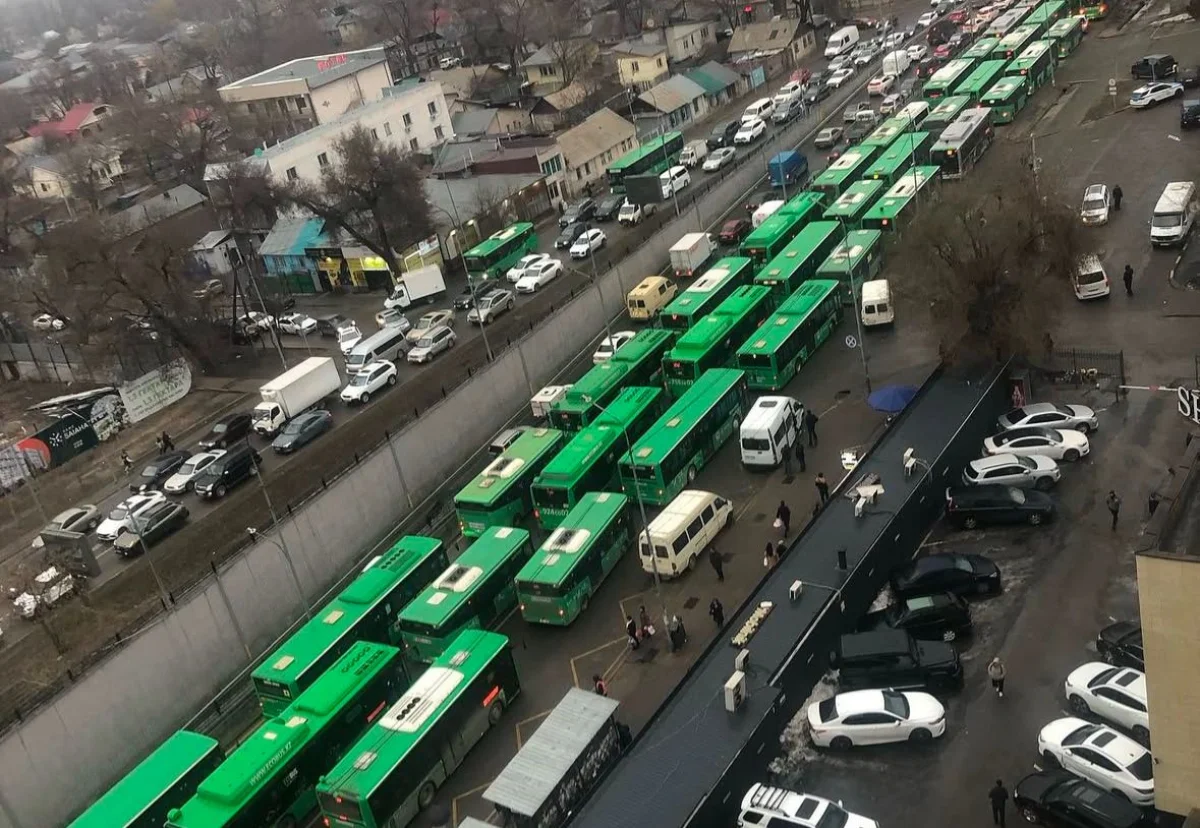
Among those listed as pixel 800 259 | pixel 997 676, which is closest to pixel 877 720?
pixel 997 676

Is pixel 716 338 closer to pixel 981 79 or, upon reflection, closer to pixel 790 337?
pixel 790 337

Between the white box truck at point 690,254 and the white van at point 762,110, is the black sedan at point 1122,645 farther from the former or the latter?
the white van at point 762,110

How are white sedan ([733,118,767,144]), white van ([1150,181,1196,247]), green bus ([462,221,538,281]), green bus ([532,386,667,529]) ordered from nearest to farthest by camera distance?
green bus ([532,386,667,529]) → white van ([1150,181,1196,247]) → green bus ([462,221,538,281]) → white sedan ([733,118,767,144])

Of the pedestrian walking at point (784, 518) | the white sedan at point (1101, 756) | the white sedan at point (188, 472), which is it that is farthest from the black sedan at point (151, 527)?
the white sedan at point (1101, 756)

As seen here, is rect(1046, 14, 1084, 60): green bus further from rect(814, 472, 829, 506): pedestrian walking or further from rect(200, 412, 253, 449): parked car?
rect(200, 412, 253, 449): parked car

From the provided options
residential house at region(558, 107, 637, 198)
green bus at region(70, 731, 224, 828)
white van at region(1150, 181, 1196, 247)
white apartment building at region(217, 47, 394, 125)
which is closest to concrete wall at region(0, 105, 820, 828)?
green bus at region(70, 731, 224, 828)

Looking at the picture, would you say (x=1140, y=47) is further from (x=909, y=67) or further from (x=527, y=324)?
(x=527, y=324)
